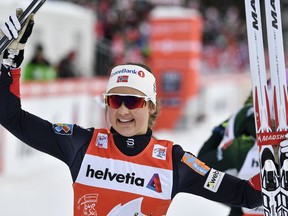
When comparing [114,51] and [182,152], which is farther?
[114,51]

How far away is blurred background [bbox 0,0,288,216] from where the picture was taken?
8312 mm

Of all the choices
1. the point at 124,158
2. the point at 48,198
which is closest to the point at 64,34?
the point at 48,198

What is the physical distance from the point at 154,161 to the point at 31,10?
0.83 m

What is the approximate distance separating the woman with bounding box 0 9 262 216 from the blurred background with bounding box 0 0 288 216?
1081mm

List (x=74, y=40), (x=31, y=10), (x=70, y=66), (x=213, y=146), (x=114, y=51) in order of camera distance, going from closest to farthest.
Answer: (x=31, y=10), (x=213, y=146), (x=70, y=66), (x=74, y=40), (x=114, y=51)

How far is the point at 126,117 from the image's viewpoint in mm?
3027

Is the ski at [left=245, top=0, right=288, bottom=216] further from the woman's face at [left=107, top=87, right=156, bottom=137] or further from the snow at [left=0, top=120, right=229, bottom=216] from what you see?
the snow at [left=0, top=120, right=229, bottom=216]

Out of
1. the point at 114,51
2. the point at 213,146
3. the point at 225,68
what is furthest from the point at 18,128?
the point at 225,68

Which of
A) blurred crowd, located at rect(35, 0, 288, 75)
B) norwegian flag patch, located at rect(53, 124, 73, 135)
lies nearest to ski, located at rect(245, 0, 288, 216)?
norwegian flag patch, located at rect(53, 124, 73, 135)

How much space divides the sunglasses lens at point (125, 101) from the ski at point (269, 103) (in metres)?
0.53

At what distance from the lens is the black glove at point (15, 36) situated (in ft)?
9.65

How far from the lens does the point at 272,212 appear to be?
3137mm

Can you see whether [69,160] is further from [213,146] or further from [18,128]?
[213,146]

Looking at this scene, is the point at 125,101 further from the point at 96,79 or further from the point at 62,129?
the point at 96,79
